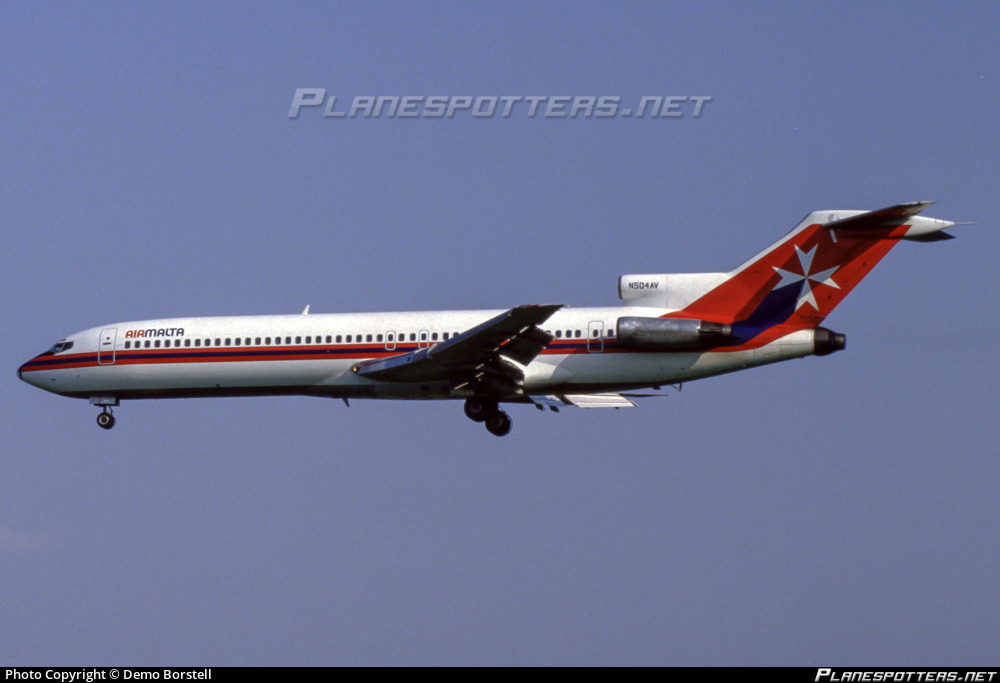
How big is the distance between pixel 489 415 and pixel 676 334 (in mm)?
5403

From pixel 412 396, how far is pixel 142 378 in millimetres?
7342

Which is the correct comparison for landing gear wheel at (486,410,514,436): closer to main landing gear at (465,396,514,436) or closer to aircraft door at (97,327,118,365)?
main landing gear at (465,396,514,436)

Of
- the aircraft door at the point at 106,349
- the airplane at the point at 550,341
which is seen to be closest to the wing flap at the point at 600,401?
the airplane at the point at 550,341

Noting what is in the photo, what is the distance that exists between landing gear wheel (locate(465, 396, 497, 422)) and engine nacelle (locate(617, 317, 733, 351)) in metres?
4.12

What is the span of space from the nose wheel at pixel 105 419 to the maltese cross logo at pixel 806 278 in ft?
58.5

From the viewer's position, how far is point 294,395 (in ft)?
124

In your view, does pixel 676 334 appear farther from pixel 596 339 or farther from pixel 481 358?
pixel 481 358

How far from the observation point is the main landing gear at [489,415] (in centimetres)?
3703

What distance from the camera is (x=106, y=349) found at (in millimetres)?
39031

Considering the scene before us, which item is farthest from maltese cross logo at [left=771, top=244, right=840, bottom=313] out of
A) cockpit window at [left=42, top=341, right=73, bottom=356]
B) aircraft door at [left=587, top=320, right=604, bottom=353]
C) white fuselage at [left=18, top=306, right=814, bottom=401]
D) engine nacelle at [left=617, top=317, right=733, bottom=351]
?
cockpit window at [left=42, top=341, right=73, bottom=356]
